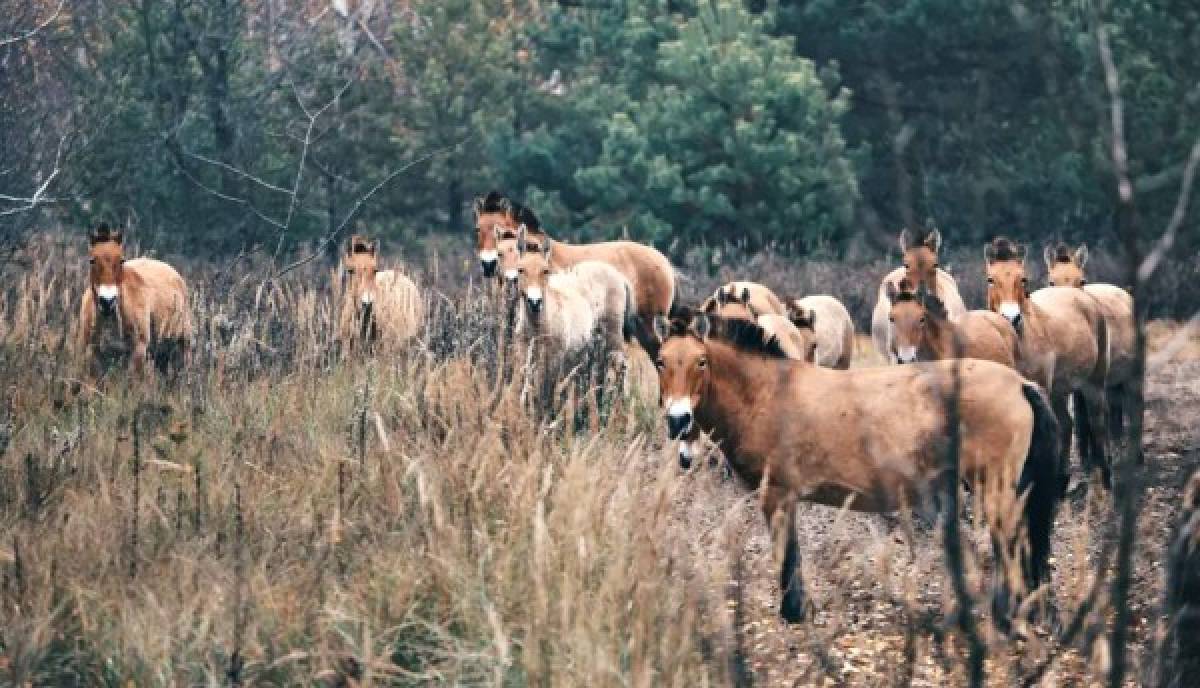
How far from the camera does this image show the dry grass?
555cm

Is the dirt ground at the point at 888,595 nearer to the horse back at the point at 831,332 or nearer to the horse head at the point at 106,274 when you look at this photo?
the horse back at the point at 831,332

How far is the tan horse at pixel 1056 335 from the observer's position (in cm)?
1166

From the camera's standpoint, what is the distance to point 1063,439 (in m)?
9.75

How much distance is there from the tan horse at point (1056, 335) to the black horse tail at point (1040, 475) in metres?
3.61

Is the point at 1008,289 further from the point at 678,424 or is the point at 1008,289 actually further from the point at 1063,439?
the point at 678,424

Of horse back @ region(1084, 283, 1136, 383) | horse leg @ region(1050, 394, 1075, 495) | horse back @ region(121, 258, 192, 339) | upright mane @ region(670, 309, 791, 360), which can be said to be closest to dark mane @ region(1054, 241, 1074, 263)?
horse back @ region(1084, 283, 1136, 383)

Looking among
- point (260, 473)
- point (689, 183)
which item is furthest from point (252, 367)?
point (689, 183)

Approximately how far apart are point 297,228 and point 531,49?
10.2 metres

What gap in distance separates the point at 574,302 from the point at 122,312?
3.71m

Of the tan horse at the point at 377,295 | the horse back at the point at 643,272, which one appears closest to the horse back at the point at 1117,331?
the horse back at the point at 643,272

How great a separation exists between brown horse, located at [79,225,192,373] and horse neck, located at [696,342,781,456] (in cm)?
495

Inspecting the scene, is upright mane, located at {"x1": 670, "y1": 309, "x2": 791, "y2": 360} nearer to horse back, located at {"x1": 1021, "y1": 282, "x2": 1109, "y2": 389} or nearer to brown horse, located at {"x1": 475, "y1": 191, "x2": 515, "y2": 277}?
horse back, located at {"x1": 1021, "y1": 282, "x2": 1109, "y2": 389}

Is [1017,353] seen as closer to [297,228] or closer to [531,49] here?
[297,228]

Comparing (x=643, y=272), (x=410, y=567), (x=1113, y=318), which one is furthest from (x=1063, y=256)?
(x=410, y=567)
